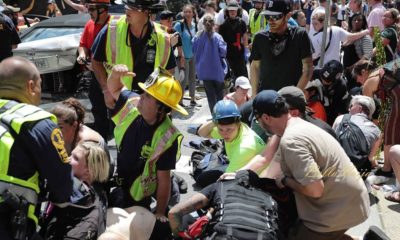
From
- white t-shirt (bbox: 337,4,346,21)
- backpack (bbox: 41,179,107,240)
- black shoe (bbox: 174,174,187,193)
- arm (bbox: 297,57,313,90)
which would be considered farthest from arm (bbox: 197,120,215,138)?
white t-shirt (bbox: 337,4,346,21)

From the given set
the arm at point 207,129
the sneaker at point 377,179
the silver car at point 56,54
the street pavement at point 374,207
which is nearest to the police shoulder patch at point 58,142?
the street pavement at point 374,207

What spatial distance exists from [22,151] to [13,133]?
9cm

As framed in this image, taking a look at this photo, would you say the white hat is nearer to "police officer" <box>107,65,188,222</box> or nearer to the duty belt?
"police officer" <box>107,65,188,222</box>

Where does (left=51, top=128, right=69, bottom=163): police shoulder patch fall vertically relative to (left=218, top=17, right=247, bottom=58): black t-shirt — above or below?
above

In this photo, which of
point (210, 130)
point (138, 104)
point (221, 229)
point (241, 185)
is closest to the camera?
point (221, 229)

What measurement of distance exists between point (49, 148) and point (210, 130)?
319cm

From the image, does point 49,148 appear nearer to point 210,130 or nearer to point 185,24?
point 210,130

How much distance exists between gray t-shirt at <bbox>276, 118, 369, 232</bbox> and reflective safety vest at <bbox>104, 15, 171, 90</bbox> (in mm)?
1725

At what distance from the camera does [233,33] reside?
361 inches

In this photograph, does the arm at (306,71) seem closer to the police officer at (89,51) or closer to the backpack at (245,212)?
the police officer at (89,51)

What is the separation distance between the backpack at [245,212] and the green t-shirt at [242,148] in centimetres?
88

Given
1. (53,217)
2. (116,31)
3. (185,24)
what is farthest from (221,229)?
(185,24)

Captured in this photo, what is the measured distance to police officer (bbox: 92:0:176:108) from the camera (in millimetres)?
4676

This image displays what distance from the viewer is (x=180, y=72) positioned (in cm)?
887
